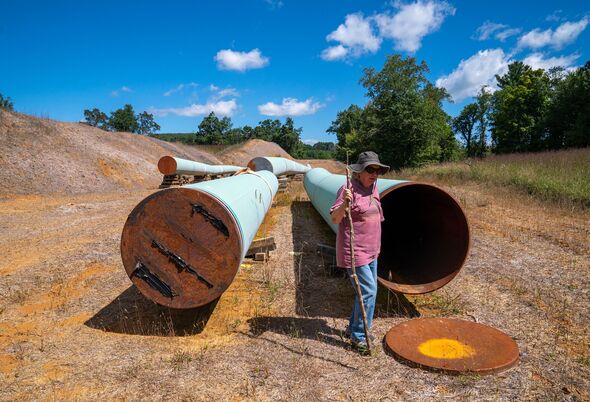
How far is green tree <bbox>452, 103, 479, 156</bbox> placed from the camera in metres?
61.0

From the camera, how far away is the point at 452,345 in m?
3.40

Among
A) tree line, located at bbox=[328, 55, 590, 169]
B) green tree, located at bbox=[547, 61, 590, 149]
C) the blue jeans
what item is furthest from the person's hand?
green tree, located at bbox=[547, 61, 590, 149]

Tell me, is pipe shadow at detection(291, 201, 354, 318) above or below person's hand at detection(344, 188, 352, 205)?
below

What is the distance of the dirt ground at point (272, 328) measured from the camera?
2.85m

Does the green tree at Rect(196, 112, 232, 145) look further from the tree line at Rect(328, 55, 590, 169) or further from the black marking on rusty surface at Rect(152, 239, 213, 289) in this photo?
the black marking on rusty surface at Rect(152, 239, 213, 289)

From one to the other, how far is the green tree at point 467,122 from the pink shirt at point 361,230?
205 ft

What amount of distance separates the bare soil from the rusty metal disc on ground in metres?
0.10

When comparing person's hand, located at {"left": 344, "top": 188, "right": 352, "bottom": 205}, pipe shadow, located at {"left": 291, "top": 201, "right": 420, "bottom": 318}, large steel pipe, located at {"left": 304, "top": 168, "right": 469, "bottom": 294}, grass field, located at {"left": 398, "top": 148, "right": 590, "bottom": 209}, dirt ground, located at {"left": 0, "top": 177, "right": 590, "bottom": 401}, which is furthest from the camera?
grass field, located at {"left": 398, "top": 148, "right": 590, "bottom": 209}

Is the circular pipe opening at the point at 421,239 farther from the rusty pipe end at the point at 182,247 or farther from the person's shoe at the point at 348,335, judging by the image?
the rusty pipe end at the point at 182,247

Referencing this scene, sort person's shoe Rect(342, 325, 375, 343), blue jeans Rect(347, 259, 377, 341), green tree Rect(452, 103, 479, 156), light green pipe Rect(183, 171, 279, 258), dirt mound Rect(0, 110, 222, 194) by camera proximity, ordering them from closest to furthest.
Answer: blue jeans Rect(347, 259, 377, 341) < person's shoe Rect(342, 325, 375, 343) < light green pipe Rect(183, 171, 279, 258) < dirt mound Rect(0, 110, 222, 194) < green tree Rect(452, 103, 479, 156)

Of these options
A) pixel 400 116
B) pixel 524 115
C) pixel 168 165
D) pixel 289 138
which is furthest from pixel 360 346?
pixel 289 138

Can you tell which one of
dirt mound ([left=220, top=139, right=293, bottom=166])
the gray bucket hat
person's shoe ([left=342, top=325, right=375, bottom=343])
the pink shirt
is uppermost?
dirt mound ([left=220, top=139, right=293, bottom=166])

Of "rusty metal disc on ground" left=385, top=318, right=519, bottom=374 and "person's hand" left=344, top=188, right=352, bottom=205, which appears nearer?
"rusty metal disc on ground" left=385, top=318, right=519, bottom=374

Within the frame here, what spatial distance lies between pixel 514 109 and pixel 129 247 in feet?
129
